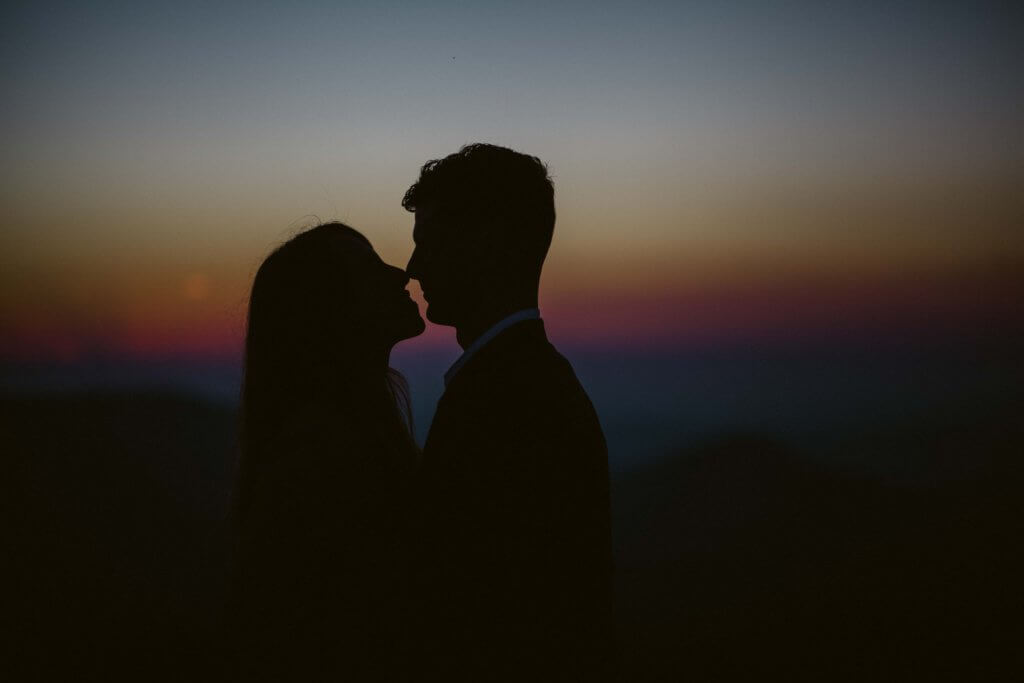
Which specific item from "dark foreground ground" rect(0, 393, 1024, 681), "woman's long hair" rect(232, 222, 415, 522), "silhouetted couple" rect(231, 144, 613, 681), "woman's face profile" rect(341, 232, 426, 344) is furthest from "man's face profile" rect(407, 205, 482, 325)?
"dark foreground ground" rect(0, 393, 1024, 681)

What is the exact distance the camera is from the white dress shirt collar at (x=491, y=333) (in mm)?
2238

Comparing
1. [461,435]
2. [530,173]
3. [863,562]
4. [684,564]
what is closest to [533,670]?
[461,435]

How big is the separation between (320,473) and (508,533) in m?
0.66

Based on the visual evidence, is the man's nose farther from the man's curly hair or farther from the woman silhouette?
the man's curly hair

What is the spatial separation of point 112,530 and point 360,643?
1945 cm

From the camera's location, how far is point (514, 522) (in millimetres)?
1997

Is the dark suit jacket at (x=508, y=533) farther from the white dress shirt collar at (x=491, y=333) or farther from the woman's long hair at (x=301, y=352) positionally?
the woman's long hair at (x=301, y=352)

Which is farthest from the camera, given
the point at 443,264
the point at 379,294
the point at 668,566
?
the point at 668,566

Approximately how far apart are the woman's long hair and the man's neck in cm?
47

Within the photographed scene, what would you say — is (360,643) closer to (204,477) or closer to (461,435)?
(461,435)

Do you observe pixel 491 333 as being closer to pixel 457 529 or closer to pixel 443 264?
pixel 443 264

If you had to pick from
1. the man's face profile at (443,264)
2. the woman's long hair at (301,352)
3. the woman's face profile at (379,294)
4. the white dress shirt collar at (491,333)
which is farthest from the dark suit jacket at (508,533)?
the woman's face profile at (379,294)

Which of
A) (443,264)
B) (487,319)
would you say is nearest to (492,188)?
(443,264)

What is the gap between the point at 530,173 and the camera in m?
2.63
